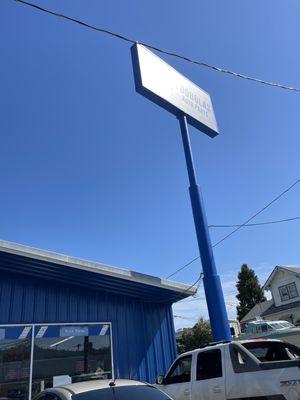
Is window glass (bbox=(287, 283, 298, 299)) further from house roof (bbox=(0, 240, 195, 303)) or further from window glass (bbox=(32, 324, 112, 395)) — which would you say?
window glass (bbox=(32, 324, 112, 395))

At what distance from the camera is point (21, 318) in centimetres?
989

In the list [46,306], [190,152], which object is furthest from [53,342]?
[190,152]

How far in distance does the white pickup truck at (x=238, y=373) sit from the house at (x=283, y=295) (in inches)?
1107

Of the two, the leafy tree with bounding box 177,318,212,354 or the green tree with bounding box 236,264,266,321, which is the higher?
the green tree with bounding box 236,264,266,321

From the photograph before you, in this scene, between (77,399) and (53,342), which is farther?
(53,342)

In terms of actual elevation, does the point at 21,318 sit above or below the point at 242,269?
below

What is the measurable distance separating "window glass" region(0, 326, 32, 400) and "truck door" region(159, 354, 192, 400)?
3.78 metres

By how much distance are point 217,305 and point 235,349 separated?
→ 418 cm

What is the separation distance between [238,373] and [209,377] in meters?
0.81

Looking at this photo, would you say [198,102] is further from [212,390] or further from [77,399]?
[77,399]

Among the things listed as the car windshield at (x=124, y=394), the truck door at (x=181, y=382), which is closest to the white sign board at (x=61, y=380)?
the truck door at (x=181, y=382)

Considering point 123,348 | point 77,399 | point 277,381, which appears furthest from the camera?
point 123,348

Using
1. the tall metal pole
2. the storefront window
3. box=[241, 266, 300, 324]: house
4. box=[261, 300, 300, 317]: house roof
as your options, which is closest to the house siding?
box=[241, 266, 300, 324]: house

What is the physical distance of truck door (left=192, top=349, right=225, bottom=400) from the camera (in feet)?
21.4
